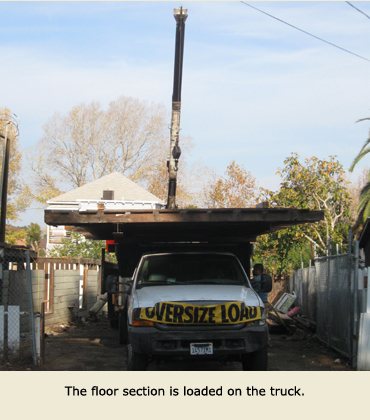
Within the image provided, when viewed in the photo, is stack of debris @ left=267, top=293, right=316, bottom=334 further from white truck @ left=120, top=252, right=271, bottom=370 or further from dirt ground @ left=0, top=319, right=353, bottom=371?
white truck @ left=120, top=252, right=271, bottom=370

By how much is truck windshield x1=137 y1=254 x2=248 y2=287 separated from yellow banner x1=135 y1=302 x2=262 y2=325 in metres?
1.17

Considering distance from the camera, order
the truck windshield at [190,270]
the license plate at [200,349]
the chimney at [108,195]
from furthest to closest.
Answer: the chimney at [108,195] → the truck windshield at [190,270] → the license plate at [200,349]

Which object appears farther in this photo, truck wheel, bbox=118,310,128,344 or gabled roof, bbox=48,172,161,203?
gabled roof, bbox=48,172,161,203

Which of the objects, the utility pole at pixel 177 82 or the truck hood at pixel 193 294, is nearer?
the truck hood at pixel 193 294

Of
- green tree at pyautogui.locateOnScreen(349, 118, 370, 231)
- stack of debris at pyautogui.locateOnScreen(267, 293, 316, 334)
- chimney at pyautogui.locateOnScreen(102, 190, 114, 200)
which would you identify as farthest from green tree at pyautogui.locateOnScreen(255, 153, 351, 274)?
chimney at pyautogui.locateOnScreen(102, 190, 114, 200)

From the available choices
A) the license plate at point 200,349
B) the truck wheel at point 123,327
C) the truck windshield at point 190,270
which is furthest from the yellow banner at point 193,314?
the truck wheel at point 123,327

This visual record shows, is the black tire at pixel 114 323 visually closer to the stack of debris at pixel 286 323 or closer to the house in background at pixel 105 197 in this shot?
the stack of debris at pixel 286 323

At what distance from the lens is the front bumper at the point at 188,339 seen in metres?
6.74

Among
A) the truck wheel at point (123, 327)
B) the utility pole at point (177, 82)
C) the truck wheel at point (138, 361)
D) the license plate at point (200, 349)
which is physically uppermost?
the utility pole at point (177, 82)

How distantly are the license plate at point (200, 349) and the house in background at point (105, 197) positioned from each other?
78.0ft

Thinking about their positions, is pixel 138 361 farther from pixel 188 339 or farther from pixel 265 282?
pixel 265 282

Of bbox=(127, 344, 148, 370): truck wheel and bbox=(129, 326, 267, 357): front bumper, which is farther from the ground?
bbox=(129, 326, 267, 357): front bumper

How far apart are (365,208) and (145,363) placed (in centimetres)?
1408

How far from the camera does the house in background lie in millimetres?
31641
